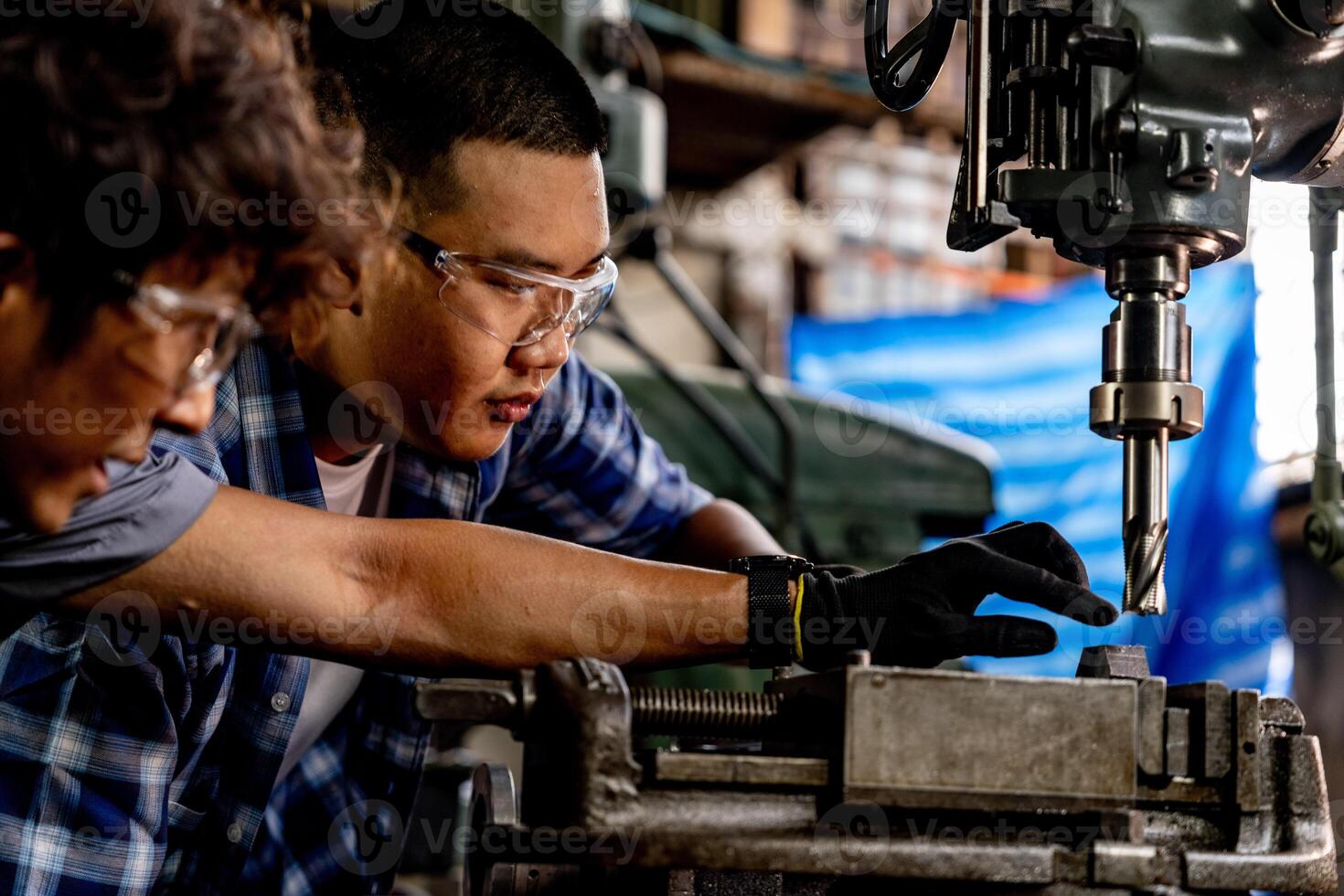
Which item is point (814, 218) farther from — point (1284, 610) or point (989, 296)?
point (1284, 610)

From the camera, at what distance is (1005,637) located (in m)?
1.18

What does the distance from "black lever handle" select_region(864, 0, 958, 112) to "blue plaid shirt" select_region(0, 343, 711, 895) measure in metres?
0.72

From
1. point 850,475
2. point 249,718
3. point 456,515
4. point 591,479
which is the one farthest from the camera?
point 850,475

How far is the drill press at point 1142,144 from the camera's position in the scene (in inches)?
44.6

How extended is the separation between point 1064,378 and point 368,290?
3.34 meters

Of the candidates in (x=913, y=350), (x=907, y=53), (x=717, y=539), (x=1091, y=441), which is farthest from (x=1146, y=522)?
(x=913, y=350)

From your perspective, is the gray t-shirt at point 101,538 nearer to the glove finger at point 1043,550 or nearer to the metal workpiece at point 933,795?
the metal workpiece at point 933,795

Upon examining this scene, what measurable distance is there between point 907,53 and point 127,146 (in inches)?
32.2

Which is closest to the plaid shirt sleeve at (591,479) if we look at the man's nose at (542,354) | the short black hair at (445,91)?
the man's nose at (542,354)

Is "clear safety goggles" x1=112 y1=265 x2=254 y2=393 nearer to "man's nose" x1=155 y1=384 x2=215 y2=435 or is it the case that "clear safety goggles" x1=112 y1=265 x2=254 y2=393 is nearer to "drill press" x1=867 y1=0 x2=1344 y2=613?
"man's nose" x1=155 y1=384 x2=215 y2=435

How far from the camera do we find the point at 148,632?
1.34 metres

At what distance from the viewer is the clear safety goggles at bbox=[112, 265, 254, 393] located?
917mm

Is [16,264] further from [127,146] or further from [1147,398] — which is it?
[1147,398]

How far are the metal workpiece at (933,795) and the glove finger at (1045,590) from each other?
0.17m
